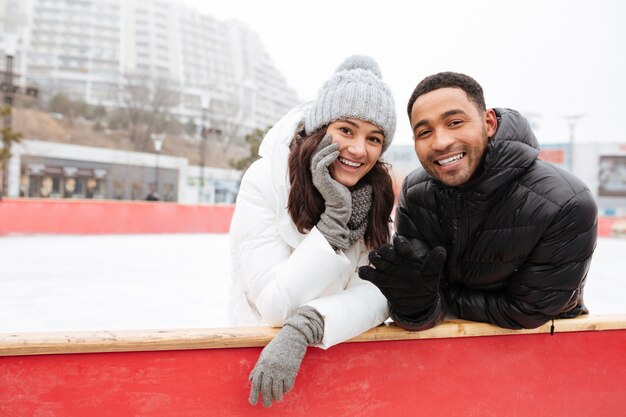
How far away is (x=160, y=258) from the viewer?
7.26 m

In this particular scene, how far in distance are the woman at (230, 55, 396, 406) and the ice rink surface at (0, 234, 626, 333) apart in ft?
6.90

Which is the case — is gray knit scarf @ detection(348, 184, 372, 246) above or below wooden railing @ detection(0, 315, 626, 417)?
above

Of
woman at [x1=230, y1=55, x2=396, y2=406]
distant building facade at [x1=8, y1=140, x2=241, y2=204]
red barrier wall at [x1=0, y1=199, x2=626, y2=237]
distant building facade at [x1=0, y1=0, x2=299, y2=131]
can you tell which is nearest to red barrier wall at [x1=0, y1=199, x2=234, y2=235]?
red barrier wall at [x1=0, y1=199, x2=626, y2=237]

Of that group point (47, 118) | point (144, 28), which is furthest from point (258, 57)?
point (47, 118)

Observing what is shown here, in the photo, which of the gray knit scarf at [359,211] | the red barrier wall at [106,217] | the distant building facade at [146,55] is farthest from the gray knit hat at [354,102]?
the distant building facade at [146,55]

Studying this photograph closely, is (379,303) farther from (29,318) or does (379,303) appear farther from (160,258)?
(160,258)

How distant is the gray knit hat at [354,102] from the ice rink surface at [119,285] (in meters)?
2.25

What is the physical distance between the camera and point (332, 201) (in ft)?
5.00

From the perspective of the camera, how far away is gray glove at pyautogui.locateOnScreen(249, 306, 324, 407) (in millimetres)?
1236

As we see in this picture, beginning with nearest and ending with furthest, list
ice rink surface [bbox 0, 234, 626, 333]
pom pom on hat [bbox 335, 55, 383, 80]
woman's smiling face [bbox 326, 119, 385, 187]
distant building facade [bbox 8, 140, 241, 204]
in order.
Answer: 1. woman's smiling face [bbox 326, 119, 385, 187]
2. pom pom on hat [bbox 335, 55, 383, 80]
3. ice rink surface [bbox 0, 234, 626, 333]
4. distant building facade [bbox 8, 140, 241, 204]

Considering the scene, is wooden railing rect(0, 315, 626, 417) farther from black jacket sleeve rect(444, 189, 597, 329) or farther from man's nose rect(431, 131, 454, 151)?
man's nose rect(431, 131, 454, 151)

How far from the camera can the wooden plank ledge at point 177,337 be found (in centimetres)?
116

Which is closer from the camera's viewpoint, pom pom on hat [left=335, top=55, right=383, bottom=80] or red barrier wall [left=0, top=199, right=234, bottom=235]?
pom pom on hat [left=335, top=55, right=383, bottom=80]

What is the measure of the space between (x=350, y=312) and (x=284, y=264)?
0.83 feet
